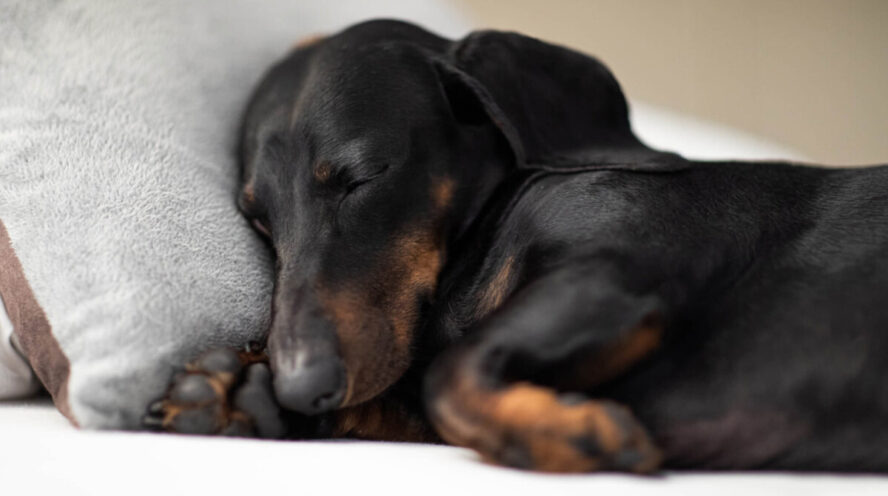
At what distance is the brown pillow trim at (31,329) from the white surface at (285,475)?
150mm

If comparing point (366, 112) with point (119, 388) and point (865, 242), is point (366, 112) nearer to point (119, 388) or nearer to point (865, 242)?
point (119, 388)

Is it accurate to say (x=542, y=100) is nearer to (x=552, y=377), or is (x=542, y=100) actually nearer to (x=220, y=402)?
(x=552, y=377)

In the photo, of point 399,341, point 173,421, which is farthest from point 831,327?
point 173,421

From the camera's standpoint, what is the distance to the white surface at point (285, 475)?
96cm

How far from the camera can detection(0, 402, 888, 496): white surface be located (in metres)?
0.96

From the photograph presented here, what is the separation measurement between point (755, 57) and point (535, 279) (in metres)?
4.14

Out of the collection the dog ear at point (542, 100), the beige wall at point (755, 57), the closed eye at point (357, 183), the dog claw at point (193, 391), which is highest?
the dog ear at point (542, 100)

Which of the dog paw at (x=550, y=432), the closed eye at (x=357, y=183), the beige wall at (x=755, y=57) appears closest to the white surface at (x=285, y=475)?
the dog paw at (x=550, y=432)

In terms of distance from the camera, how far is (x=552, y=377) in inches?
46.1

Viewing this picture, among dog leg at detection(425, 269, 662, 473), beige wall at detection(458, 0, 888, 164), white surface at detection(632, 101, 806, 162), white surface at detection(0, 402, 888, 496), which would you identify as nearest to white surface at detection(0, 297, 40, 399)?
white surface at detection(0, 402, 888, 496)

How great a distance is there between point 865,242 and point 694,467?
447mm

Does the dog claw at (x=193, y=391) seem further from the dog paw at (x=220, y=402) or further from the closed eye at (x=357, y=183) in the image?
the closed eye at (x=357, y=183)

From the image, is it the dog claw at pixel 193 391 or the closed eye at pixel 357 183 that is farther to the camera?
the closed eye at pixel 357 183

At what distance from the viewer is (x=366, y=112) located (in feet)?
4.98
